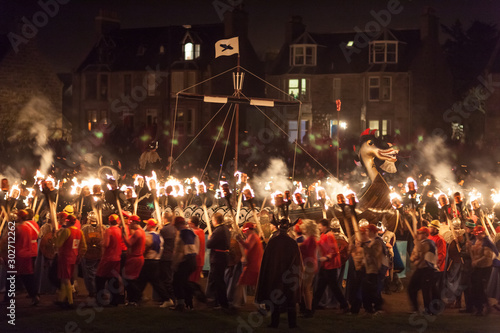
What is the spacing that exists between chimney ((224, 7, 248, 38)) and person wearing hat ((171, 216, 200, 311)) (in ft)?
115

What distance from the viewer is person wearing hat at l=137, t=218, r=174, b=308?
15391 millimetres

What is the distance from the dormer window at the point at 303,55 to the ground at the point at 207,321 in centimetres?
3571

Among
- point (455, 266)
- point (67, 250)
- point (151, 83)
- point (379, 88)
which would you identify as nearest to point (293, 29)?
point (379, 88)

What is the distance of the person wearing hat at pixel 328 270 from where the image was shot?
1491 cm

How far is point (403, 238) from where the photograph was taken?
2305 cm

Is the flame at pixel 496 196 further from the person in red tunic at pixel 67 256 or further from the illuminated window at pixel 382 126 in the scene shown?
the illuminated window at pixel 382 126

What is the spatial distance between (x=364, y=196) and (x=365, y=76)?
29899 millimetres

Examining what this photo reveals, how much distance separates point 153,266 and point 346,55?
3669 cm

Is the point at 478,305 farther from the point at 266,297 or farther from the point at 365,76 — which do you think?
the point at 365,76

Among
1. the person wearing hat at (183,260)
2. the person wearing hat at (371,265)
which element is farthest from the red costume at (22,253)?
the person wearing hat at (371,265)

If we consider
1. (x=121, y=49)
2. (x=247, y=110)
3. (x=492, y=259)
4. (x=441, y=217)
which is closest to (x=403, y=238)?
(x=441, y=217)

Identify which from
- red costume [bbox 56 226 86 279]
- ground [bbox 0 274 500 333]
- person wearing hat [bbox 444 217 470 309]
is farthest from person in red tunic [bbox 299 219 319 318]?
red costume [bbox 56 226 86 279]

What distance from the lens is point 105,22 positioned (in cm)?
5456

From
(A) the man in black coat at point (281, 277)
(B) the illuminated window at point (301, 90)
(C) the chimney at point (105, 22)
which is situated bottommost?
(A) the man in black coat at point (281, 277)
